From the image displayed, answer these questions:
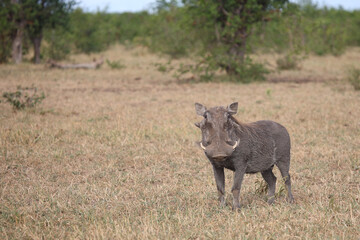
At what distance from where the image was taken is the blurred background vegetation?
583 inches

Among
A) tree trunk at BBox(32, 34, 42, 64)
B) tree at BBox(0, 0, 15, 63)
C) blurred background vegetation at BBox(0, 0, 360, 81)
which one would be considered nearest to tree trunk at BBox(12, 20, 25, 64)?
blurred background vegetation at BBox(0, 0, 360, 81)

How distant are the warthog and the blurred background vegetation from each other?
1008 cm

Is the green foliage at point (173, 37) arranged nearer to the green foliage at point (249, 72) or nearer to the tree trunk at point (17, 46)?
the green foliage at point (249, 72)

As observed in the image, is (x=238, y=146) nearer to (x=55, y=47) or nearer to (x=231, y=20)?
(x=231, y=20)

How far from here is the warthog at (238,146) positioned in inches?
152

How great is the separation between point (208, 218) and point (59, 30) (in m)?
21.7

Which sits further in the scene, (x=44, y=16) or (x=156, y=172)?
(x=44, y=16)

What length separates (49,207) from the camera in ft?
14.6

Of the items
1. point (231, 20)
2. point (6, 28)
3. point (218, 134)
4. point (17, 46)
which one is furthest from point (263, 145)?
point (17, 46)

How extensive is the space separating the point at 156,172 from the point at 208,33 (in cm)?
1109

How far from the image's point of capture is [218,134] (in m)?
3.87

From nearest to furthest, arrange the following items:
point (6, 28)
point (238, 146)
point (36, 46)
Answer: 1. point (238, 146)
2. point (6, 28)
3. point (36, 46)

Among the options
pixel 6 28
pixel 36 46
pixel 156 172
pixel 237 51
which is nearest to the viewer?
pixel 156 172

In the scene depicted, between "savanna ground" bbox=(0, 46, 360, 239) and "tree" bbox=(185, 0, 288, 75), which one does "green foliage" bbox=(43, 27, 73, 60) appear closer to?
"tree" bbox=(185, 0, 288, 75)
